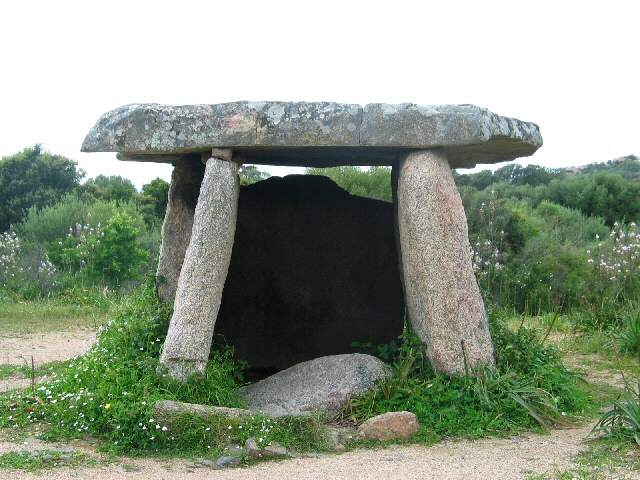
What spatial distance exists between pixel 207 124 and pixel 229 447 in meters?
2.63

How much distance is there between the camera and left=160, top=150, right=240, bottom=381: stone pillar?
5996 millimetres

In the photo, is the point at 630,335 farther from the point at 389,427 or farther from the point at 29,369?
the point at 29,369

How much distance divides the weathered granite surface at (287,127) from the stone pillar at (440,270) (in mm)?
328

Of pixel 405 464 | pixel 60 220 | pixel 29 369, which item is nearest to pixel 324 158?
pixel 405 464

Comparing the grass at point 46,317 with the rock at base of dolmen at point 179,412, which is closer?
the rock at base of dolmen at point 179,412

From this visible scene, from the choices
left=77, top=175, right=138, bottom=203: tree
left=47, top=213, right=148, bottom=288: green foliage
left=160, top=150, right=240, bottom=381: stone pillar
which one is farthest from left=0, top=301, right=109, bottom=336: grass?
left=77, top=175, right=138, bottom=203: tree

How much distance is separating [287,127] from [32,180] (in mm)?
19319

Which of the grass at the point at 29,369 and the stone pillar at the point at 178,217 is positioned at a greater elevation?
the stone pillar at the point at 178,217

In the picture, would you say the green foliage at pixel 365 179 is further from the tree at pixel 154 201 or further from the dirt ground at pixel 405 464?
the dirt ground at pixel 405 464

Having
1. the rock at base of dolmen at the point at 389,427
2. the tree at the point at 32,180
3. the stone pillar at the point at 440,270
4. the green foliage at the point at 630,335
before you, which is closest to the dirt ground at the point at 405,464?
the rock at base of dolmen at the point at 389,427

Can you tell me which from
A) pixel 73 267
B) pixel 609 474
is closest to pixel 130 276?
pixel 73 267

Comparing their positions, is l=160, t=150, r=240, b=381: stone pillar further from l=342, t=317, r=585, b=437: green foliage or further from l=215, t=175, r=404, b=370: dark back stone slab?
l=215, t=175, r=404, b=370: dark back stone slab

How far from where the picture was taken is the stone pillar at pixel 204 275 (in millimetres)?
5996

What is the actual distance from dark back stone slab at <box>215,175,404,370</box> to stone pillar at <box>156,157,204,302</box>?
148 cm
